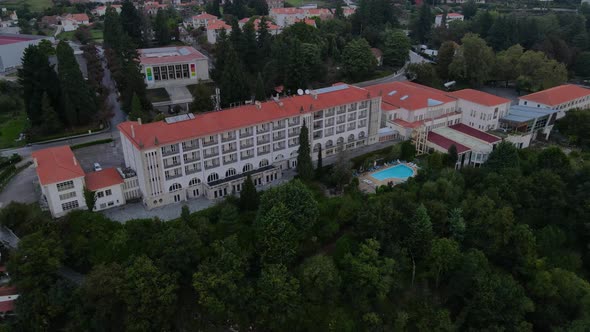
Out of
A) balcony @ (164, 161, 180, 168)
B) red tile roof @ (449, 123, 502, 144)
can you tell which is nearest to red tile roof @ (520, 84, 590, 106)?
red tile roof @ (449, 123, 502, 144)

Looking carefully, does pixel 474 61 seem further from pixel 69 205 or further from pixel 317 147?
pixel 69 205

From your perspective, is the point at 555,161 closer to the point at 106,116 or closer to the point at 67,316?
the point at 67,316

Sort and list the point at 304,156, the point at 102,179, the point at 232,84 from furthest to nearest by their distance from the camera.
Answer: the point at 232,84, the point at 304,156, the point at 102,179

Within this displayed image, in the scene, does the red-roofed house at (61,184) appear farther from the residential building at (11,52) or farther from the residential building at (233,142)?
the residential building at (11,52)

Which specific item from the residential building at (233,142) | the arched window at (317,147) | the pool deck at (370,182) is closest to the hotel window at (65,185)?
the residential building at (233,142)

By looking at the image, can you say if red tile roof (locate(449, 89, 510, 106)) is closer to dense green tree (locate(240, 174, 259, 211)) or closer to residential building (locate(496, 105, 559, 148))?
residential building (locate(496, 105, 559, 148))

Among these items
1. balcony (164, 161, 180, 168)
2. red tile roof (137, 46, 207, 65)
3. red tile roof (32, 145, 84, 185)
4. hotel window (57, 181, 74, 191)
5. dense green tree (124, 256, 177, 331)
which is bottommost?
dense green tree (124, 256, 177, 331)

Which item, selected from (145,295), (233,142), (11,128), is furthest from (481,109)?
(11,128)
